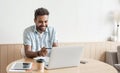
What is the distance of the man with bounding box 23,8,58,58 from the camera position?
232 centimetres

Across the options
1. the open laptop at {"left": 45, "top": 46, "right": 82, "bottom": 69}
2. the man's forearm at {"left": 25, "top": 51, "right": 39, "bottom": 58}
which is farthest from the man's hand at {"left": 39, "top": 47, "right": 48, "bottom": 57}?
the open laptop at {"left": 45, "top": 46, "right": 82, "bottom": 69}

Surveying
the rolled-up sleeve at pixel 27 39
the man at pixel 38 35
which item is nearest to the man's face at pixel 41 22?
the man at pixel 38 35

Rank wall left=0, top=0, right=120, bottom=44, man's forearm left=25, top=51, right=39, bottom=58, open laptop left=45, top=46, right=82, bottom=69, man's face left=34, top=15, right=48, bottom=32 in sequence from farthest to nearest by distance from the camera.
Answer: wall left=0, top=0, right=120, bottom=44 < man's face left=34, top=15, right=48, bottom=32 < man's forearm left=25, top=51, right=39, bottom=58 < open laptop left=45, top=46, right=82, bottom=69

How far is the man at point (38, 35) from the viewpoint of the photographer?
91.4 inches

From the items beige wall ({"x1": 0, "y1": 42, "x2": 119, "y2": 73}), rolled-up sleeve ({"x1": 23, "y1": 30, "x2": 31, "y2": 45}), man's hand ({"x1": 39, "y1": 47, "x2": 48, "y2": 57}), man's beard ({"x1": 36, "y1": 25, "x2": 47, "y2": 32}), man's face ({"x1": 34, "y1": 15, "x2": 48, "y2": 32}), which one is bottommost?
beige wall ({"x1": 0, "y1": 42, "x2": 119, "y2": 73})

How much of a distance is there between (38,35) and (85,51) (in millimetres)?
1225

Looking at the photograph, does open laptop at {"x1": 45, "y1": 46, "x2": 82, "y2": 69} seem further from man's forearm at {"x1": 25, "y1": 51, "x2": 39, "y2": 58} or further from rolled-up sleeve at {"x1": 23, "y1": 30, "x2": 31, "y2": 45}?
rolled-up sleeve at {"x1": 23, "y1": 30, "x2": 31, "y2": 45}

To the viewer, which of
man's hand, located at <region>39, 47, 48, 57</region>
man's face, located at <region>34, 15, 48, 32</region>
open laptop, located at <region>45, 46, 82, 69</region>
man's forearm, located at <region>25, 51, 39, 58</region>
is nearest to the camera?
open laptop, located at <region>45, 46, 82, 69</region>

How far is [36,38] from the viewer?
2428 millimetres

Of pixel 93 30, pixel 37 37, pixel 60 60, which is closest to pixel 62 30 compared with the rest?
pixel 93 30

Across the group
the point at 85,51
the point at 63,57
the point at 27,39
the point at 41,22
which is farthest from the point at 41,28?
the point at 85,51

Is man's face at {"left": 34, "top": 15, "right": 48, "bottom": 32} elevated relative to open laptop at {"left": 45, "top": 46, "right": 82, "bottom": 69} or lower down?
elevated

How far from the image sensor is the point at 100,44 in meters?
3.51

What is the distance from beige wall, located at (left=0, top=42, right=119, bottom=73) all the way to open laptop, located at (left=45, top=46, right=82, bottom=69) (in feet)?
4.57
